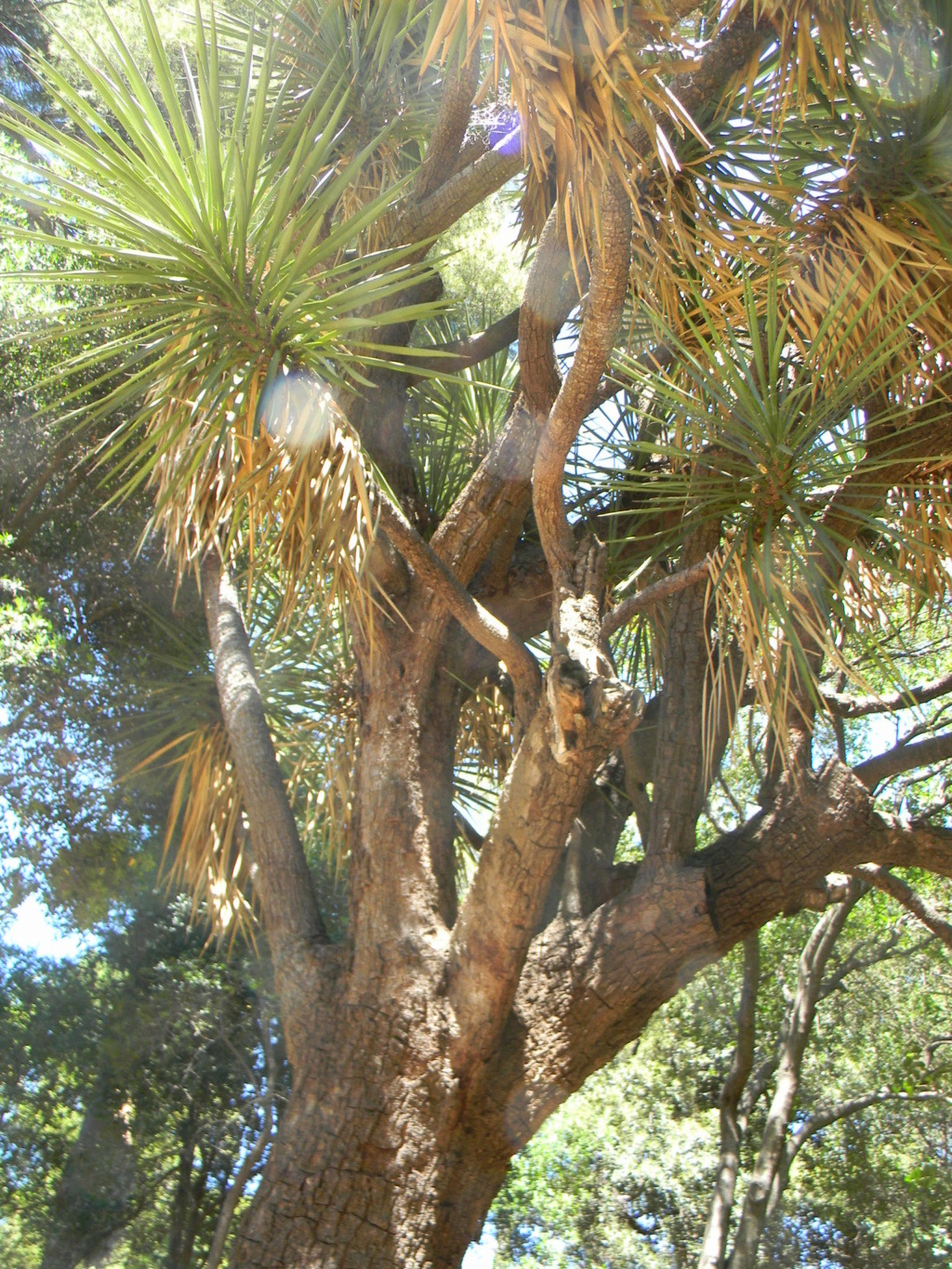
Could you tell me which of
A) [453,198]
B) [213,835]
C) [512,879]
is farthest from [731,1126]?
[453,198]

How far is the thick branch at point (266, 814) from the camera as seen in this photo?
3500 millimetres

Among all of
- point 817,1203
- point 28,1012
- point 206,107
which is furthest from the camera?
point 817,1203

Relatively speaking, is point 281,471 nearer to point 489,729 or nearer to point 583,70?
point 583,70

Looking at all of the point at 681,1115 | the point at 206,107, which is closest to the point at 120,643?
the point at 206,107

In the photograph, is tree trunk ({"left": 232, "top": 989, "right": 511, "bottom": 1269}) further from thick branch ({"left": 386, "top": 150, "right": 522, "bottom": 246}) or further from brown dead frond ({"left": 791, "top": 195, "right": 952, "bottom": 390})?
thick branch ({"left": 386, "top": 150, "right": 522, "bottom": 246})

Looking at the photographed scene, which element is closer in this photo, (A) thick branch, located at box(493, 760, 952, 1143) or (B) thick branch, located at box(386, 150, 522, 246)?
(A) thick branch, located at box(493, 760, 952, 1143)

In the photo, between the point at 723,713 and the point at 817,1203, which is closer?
the point at 723,713

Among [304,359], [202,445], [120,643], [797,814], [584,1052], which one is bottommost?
[584,1052]

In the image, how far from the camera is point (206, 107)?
256cm

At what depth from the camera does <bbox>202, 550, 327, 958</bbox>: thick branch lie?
3500mm

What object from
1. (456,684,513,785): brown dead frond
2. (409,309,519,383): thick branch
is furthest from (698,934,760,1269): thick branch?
(409,309,519,383): thick branch

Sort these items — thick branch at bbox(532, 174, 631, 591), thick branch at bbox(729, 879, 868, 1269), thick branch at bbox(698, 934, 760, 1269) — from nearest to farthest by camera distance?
thick branch at bbox(532, 174, 631, 591) < thick branch at bbox(729, 879, 868, 1269) < thick branch at bbox(698, 934, 760, 1269)

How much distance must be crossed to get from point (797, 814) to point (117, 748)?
3.89m

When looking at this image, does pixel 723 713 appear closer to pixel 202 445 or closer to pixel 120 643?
pixel 202 445
